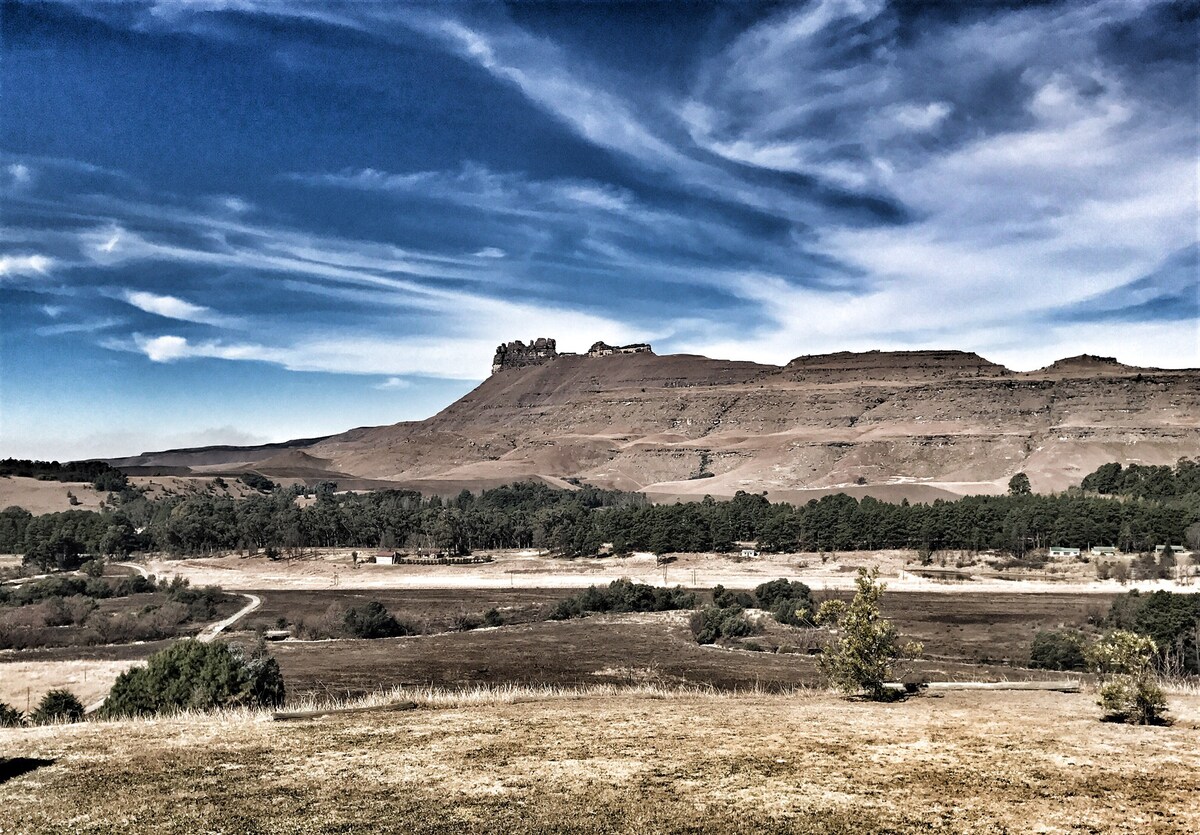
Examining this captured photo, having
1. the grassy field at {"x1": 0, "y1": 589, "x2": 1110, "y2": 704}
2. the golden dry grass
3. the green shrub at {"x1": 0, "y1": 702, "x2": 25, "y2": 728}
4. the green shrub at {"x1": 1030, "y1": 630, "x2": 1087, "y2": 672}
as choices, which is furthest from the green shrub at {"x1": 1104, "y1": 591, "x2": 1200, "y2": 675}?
the golden dry grass

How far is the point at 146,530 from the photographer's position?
128750mm

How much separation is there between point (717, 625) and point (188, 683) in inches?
1415

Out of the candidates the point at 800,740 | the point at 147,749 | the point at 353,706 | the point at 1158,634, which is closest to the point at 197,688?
the point at 353,706

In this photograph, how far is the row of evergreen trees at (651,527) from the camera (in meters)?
98.1

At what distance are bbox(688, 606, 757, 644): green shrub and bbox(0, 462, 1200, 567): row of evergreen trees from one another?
1916 inches

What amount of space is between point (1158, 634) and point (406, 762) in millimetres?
44273

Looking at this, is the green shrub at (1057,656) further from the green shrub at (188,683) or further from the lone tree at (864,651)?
the green shrub at (188,683)

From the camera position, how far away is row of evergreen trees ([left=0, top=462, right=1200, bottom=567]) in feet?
322

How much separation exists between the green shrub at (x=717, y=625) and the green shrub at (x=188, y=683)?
103ft

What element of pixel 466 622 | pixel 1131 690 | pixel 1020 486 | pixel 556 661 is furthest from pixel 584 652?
pixel 1020 486

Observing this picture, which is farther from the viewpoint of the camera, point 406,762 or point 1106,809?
point 406,762

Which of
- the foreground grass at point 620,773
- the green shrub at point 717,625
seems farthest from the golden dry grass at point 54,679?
the green shrub at point 717,625

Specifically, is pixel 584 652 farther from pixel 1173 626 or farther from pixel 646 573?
pixel 646 573

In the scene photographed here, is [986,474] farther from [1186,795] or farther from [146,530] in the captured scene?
[1186,795]
